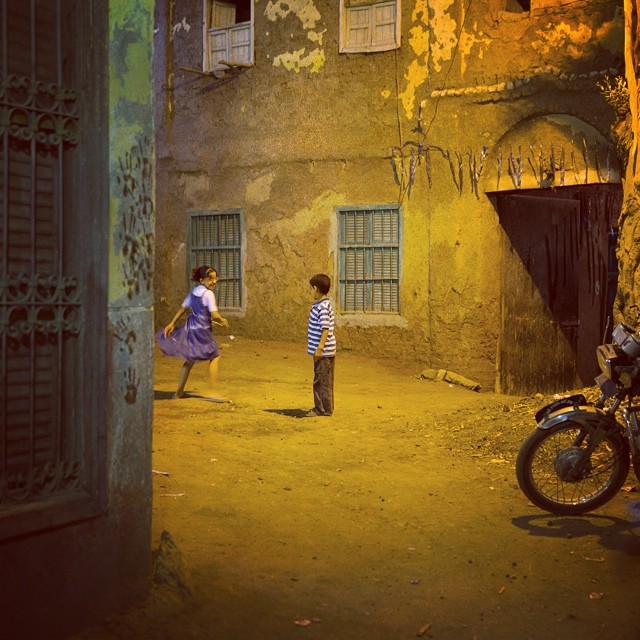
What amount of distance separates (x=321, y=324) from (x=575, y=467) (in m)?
4.04

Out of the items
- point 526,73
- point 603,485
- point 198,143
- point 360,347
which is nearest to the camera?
point 603,485

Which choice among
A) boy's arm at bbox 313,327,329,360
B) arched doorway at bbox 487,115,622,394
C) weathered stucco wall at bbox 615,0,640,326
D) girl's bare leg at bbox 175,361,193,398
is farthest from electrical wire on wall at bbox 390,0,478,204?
girl's bare leg at bbox 175,361,193,398

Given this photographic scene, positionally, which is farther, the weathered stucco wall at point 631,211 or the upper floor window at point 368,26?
the upper floor window at point 368,26

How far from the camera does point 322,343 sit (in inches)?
371

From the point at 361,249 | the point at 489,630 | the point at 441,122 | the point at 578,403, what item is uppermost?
the point at 441,122

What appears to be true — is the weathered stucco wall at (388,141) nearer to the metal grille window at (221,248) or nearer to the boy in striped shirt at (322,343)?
the metal grille window at (221,248)

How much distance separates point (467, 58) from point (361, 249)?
3.36m

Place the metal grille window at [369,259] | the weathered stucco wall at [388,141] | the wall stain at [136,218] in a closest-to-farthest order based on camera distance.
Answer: the wall stain at [136,218], the weathered stucco wall at [388,141], the metal grille window at [369,259]

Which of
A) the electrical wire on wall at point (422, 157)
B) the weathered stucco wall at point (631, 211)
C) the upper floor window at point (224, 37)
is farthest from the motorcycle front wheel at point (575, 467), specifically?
the upper floor window at point (224, 37)

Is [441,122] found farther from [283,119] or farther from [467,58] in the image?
[283,119]

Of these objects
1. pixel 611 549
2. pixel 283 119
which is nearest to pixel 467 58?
pixel 283 119

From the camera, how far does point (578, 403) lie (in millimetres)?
6004

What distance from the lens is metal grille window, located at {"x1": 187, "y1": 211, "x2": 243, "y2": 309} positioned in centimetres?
1577

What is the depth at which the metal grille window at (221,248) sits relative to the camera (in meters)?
15.8
